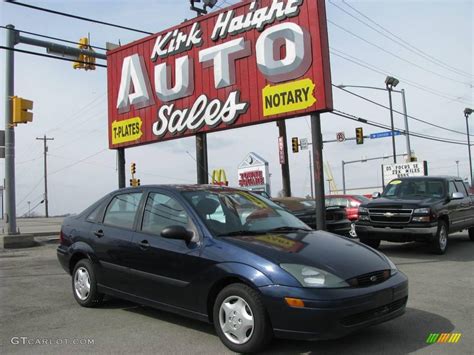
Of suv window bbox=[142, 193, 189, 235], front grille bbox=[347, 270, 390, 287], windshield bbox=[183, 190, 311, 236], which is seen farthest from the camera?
suv window bbox=[142, 193, 189, 235]

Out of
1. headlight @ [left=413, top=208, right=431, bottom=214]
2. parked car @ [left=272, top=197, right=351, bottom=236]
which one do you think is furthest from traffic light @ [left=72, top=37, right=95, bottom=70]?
headlight @ [left=413, top=208, right=431, bottom=214]

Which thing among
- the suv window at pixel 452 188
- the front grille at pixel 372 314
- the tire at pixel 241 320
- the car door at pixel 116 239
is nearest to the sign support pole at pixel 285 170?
the suv window at pixel 452 188

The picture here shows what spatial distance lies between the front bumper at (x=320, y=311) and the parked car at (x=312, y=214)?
22.8ft

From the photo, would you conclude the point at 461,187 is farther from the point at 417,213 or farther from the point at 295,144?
the point at 295,144

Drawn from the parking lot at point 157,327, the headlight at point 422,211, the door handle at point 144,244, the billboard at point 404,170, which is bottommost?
the parking lot at point 157,327

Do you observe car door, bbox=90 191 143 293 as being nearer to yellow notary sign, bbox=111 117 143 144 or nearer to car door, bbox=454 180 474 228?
yellow notary sign, bbox=111 117 143 144

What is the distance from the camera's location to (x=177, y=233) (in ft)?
15.7

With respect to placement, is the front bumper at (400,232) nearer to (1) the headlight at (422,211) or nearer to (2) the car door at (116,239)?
(1) the headlight at (422,211)

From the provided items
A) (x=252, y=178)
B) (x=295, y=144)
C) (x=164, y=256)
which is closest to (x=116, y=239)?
(x=164, y=256)

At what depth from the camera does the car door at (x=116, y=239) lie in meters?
5.59

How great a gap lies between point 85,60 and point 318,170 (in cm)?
1133

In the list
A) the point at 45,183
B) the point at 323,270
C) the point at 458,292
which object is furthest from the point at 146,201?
the point at 45,183

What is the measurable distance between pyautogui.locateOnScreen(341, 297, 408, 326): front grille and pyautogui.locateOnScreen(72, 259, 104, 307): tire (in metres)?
3.34

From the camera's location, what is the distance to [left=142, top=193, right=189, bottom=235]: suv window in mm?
5199
